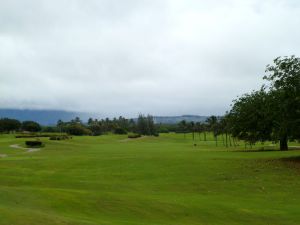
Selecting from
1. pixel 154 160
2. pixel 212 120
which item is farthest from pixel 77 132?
pixel 154 160

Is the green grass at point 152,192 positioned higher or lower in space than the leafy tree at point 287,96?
lower

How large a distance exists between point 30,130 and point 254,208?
477ft

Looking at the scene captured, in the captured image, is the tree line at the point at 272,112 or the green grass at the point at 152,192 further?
the tree line at the point at 272,112

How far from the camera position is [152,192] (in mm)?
28438

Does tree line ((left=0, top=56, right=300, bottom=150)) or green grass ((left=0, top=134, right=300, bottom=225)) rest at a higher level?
tree line ((left=0, top=56, right=300, bottom=150))

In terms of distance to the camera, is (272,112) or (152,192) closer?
(152,192)

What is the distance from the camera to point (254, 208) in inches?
933

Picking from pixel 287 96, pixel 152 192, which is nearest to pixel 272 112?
pixel 287 96

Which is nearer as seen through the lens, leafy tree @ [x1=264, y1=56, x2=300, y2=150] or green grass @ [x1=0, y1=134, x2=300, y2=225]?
green grass @ [x1=0, y1=134, x2=300, y2=225]

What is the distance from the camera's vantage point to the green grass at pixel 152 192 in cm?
1891

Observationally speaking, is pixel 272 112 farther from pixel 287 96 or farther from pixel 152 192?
pixel 152 192

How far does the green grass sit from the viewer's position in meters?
18.9

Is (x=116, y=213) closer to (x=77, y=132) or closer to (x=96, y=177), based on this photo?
(x=96, y=177)

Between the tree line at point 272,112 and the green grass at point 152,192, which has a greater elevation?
the tree line at point 272,112
